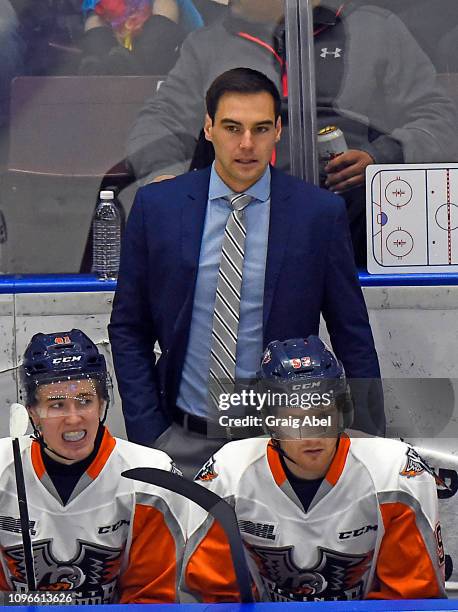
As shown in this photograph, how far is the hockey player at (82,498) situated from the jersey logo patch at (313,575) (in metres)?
0.17

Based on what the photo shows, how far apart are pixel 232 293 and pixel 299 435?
770 mm

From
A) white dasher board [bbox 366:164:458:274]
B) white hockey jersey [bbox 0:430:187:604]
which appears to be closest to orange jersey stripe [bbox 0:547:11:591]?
white hockey jersey [bbox 0:430:187:604]

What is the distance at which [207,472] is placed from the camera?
6.78 feet

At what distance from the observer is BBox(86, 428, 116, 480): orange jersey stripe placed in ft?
7.08

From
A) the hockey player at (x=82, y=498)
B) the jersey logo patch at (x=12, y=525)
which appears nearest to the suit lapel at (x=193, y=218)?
the hockey player at (x=82, y=498)

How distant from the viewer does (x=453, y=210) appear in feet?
10.7

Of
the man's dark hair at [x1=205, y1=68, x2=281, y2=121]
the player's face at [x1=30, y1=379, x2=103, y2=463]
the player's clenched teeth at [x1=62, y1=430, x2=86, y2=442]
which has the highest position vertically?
the man's dark hair at [x1=205, y1=68, x2=281, y2=121]

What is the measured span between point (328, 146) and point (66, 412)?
5.11 ft

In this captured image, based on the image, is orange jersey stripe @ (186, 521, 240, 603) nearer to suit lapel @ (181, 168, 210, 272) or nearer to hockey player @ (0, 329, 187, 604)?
hockey player @ (0, 329, 187, 604)

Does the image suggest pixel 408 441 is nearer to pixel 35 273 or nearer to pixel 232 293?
pixel 232 293

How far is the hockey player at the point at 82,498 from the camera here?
2.00 m

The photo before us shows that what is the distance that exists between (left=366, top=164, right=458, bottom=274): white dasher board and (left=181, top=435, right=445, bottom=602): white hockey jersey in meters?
1.19

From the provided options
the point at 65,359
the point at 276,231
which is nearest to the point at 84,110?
the point at 276,231

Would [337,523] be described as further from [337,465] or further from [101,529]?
[101,529]
